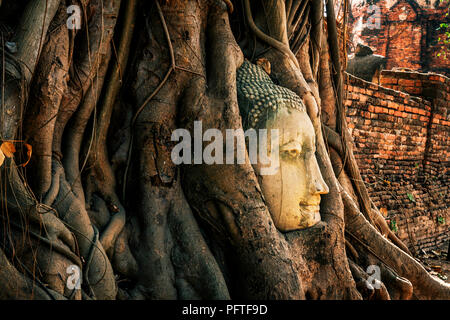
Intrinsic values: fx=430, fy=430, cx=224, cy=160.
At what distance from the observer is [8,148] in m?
1.75

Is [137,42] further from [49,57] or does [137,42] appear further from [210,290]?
[210,290]

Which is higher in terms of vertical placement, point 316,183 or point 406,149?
point 406,149

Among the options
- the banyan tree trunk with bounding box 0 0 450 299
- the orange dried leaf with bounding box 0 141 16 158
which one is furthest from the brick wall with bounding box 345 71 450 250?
the orange dried leaf with bounding box 0 141 16 158

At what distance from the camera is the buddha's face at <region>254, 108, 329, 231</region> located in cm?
262

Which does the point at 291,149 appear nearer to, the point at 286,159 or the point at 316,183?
the point at 286,159

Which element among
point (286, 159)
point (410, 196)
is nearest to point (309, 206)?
point (286, 159)

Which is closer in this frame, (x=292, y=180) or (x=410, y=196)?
(x=292, y=180)

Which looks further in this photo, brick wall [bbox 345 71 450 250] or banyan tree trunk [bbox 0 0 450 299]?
brick wall [bbox 345 71 450 250]

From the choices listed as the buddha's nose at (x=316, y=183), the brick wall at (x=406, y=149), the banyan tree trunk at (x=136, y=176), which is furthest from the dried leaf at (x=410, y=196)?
the buddha's nose at (x=316, y=183)

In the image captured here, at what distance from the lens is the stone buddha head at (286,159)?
103 inches

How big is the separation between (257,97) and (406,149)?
4.70 metres

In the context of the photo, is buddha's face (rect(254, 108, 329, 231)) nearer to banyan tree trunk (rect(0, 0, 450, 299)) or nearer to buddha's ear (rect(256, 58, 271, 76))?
banyan tree trunk (rect(0, 0, 450, 299))

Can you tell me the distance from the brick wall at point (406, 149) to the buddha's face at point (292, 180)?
9.60ft

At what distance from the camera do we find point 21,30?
1863 mm
